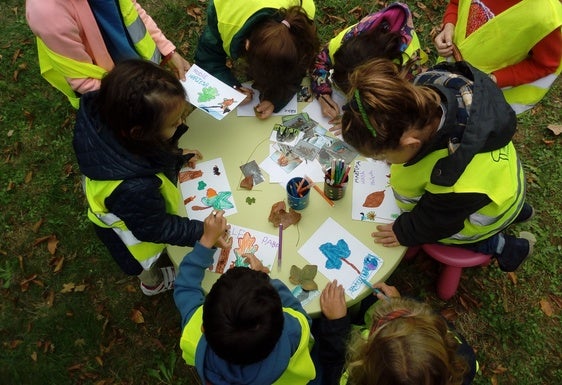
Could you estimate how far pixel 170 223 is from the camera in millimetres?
2357

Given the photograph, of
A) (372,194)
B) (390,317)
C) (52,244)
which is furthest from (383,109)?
(52,244)

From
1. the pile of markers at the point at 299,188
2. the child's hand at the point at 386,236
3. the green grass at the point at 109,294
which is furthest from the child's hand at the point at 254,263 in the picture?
the green grass at the point at 109,294

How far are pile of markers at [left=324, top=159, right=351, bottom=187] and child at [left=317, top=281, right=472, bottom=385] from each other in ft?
1.78

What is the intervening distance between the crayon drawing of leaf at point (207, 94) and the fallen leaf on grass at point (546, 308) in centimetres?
291

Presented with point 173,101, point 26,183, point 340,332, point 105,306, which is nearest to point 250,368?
point 340,332

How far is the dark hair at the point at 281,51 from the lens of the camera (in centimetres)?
258

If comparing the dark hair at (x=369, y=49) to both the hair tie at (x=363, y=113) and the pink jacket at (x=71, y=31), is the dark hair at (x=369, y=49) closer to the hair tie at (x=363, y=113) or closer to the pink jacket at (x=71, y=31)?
the hair tie at (x=363, y=113)

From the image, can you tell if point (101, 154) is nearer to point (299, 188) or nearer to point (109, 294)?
point (299, 188)

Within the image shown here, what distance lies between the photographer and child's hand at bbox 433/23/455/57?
301cm

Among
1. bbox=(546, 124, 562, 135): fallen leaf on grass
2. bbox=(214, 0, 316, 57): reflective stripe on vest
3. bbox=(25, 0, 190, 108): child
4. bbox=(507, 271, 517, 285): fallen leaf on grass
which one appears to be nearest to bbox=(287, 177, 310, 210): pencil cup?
bbox=(214, 0, 316, 57): reflective stripe on vest

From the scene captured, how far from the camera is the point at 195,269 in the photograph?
7.49 feet

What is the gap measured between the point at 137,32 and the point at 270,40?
1033mm

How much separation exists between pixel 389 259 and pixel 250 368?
96 cm

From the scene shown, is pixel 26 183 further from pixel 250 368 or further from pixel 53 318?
pixel 250 368
